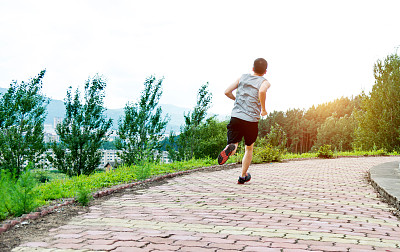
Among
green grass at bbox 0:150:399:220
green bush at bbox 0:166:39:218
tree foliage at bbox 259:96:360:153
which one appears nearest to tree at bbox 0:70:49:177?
green grass at bbox 0:150:399:220

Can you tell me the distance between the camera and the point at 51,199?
4.94 m

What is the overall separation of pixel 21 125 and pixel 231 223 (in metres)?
31.0

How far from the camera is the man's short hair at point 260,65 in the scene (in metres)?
5.87

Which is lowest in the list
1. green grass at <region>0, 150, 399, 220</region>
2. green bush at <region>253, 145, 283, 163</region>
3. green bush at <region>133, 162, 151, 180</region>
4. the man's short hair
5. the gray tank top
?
green grass at <region>0, 150, 399, 220</region>

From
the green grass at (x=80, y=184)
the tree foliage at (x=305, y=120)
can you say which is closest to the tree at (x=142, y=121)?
the green grass at (x=80, y=184)

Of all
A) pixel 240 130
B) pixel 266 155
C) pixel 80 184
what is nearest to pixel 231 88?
pixel 240 130

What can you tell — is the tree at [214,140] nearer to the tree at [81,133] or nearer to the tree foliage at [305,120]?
the tree at [81,133]

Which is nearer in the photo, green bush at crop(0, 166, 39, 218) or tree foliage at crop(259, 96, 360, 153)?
green bush at crop(0, 166, 39, 218)

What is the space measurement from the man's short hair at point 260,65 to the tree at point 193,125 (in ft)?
48.3

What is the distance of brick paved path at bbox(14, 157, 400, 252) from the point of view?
9.34ft

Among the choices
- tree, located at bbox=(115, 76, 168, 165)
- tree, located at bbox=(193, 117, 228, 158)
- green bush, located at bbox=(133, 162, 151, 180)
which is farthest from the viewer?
tree, located at bbox=(193, 117, 228, 158)

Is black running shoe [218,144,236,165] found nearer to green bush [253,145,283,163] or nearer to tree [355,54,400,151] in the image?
green bush [253,145,283,163]

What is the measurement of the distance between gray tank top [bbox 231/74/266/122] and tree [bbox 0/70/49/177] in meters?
26.1

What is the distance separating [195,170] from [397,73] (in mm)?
10772
